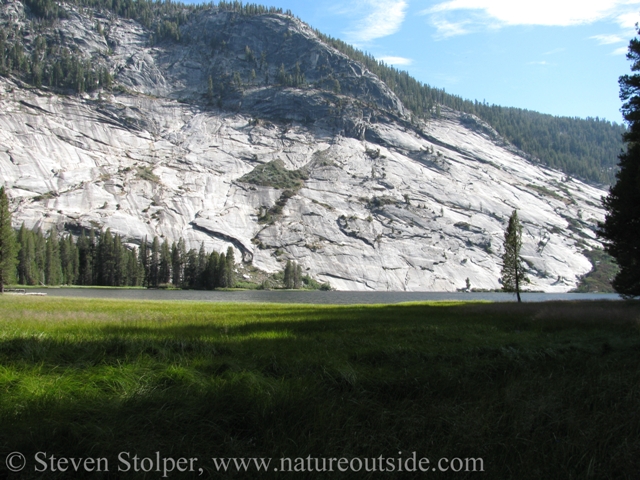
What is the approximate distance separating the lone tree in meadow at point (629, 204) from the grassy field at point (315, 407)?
21.1m

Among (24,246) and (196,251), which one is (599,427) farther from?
(196,251)

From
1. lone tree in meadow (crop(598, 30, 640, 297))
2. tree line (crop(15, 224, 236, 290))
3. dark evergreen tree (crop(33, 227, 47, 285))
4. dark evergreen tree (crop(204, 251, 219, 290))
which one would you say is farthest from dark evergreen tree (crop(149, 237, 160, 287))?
lone tree in meadow (crop(598, 30, 640, 297))

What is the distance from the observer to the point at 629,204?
27766 millimetres

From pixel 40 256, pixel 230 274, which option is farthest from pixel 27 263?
pixel 230 274

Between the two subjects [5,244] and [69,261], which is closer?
[5,244]

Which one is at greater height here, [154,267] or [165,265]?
[165,265]

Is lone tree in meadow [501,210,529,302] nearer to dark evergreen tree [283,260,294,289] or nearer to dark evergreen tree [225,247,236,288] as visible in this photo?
dark evergreen tree [283,260,294,289]

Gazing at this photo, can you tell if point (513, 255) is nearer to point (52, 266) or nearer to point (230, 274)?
point (230, 274)

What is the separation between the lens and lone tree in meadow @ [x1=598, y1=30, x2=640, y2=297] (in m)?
22.8

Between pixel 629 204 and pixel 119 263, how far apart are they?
472 feet

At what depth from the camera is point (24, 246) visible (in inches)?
4503

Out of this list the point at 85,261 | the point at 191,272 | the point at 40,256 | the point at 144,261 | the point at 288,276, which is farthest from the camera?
the point at 288,276

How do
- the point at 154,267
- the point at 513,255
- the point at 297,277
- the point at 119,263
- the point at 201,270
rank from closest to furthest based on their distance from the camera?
the point at 513,255 → the point at 119,263 → the point at 201,270 → the point at 154,267 → the point at 297,277

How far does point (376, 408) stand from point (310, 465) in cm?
178
